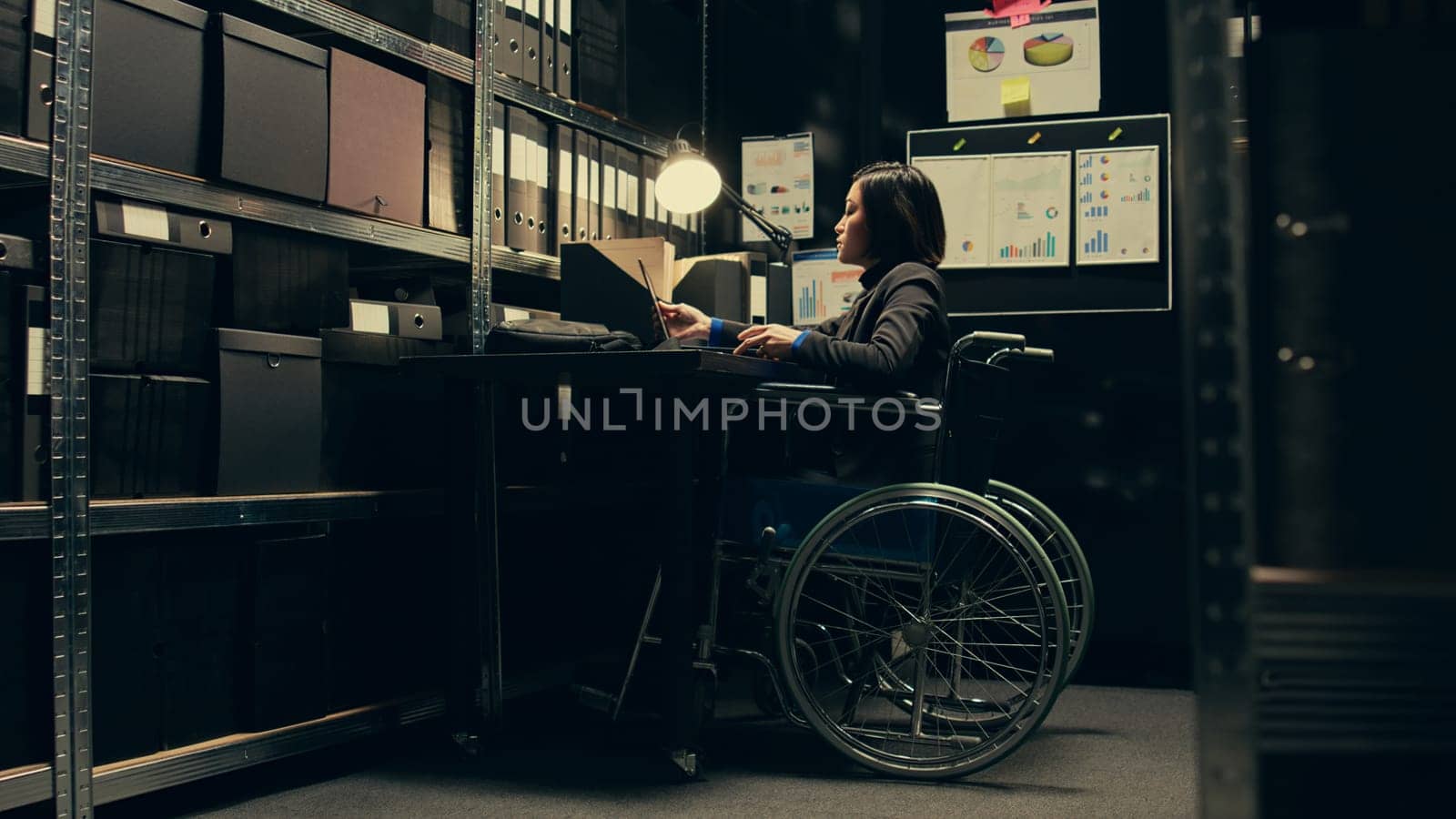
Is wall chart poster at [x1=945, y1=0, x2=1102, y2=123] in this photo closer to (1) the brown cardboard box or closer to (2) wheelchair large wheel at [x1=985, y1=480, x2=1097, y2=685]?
(2) wheelchair large wheel at [x1=985, y1=480, x2=1097, y2=685]

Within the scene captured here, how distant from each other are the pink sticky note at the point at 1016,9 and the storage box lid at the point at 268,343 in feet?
6.62

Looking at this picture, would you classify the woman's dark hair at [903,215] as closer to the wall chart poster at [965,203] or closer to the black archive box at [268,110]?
the wall chart poster at [965,203]

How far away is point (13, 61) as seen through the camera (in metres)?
1.70

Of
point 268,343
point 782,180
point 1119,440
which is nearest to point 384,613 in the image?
point 268,343

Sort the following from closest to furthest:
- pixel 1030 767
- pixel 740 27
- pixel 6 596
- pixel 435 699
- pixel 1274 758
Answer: pixel 1274 758 → pixel 6 596 → pixel 1030 767 → pixel 435 699 → pixel 740 27

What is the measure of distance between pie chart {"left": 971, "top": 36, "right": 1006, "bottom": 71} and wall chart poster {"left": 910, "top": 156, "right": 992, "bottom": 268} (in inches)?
9.7

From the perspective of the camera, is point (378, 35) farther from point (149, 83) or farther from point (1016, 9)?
point (1016, 9)

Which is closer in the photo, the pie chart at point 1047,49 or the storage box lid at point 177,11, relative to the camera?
the storage box lid at point 177,11

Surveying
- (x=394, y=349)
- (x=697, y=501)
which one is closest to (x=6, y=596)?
(x=394, y=349)

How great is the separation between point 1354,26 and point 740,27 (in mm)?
2955

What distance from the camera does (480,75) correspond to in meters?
2.62

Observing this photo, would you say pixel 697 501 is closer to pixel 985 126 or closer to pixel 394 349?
pixel 394 349

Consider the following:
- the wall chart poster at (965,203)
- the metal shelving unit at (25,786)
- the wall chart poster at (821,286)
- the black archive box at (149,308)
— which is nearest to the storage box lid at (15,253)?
the black archive box at (149,308)

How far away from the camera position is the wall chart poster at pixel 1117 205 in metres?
3.13
